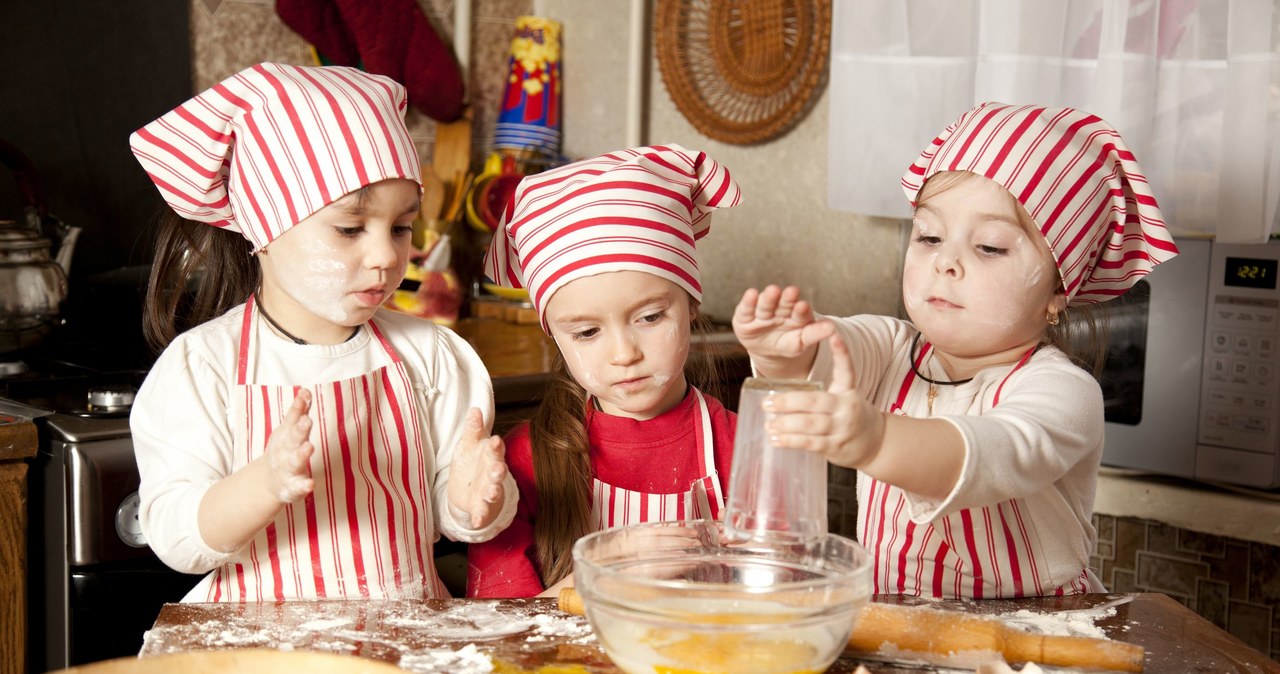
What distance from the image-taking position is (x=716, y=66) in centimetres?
224

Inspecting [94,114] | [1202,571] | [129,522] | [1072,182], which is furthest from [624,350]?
[94,114]

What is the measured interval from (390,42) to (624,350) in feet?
4.27

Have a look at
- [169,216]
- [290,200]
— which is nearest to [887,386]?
[290,200]

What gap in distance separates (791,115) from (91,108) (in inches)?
49.1

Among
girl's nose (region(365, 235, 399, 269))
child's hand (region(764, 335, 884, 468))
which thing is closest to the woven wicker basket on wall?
girl's nose (region(365, 235, 399, 269))

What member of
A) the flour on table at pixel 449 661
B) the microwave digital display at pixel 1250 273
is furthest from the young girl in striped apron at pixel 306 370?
the microwave digital display at pixel 1250 273

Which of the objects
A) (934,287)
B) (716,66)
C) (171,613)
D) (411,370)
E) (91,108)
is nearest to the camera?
(171,613)

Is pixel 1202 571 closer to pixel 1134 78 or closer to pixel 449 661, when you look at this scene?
pixel 1134 78

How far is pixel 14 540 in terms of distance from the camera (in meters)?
1.38

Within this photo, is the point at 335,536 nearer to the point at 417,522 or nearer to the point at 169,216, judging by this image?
the point at 417,522

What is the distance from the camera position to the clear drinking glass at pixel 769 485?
0.84 meters

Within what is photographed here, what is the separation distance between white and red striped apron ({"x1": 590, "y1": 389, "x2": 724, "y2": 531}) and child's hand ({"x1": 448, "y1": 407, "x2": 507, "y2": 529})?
0.58 feet

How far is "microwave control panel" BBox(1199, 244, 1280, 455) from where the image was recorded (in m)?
1.62

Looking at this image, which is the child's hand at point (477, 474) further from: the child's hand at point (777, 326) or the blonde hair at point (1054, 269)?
the blonde hair at point (1054, 269)
